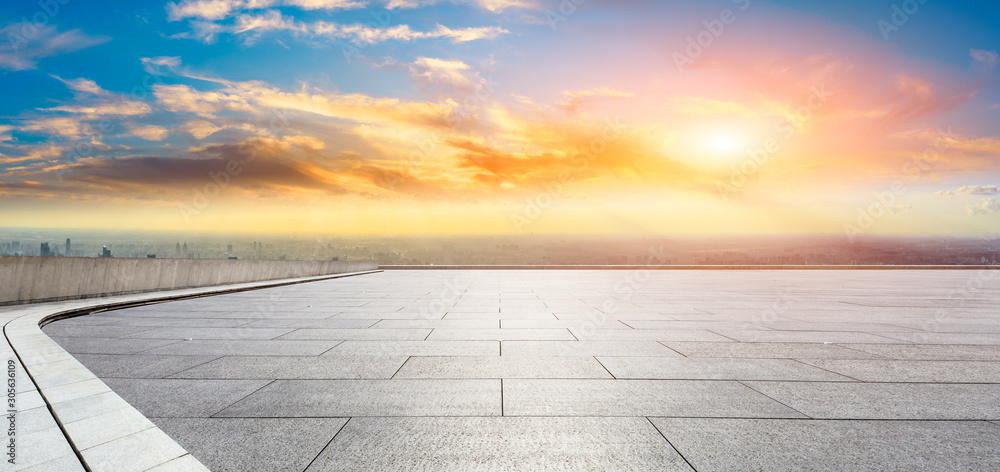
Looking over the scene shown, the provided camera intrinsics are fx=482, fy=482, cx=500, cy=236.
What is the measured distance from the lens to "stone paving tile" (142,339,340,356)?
7.51 metres

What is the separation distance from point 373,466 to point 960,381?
7.08 m

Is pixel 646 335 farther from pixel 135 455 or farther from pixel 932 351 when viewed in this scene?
pixel 135 455

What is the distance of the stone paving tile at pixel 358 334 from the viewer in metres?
8.89

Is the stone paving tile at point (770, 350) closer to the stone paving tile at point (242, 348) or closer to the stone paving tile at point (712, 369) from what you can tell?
the stone paving tile at point (712, 369)

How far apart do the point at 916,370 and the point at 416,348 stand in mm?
7161

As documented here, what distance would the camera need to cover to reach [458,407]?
4969 mm

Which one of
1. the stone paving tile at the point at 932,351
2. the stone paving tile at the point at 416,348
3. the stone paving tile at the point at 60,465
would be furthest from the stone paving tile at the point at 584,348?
the stone paving tile at the point at 60,465

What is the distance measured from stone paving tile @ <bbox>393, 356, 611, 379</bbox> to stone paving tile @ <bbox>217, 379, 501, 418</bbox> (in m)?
0.34

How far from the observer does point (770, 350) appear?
781 cm

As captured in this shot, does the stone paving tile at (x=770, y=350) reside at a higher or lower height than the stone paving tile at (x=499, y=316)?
higher

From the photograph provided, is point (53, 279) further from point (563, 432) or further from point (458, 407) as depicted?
point (563, 432)

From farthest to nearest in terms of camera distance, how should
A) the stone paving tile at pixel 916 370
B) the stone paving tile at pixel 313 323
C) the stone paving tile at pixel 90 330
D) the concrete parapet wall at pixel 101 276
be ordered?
the concrete parapet wall at pixel 101 276
the stone paving tile at pixel 313 323
the stone paving tile at pixel 90 330
the stone paving tile at pixel 916 370

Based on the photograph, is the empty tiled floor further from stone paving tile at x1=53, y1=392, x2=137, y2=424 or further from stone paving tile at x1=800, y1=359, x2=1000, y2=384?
stone paving tile at x1=53, y1=392, x2=137, y2=424

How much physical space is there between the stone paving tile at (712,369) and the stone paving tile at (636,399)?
331 millimetres
